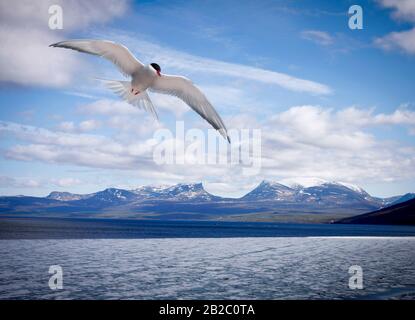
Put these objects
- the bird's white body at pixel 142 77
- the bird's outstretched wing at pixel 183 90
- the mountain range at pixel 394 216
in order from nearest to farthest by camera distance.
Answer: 1. the bird's white body at pixel 142 77
2. the bird's outstretched wing at pixel 183 90
3. the mountain range at pixel 394 216

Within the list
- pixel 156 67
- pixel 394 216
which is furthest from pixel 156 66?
pixel 394 216

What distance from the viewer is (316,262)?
32375mm

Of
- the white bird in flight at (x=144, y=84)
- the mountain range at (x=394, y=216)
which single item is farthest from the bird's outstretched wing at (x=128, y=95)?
the mountain range at (x=394, y=216)

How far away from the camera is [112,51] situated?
410 inches

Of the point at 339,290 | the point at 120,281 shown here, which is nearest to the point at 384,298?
the point at 339,290

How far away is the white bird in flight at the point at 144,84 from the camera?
1022cm

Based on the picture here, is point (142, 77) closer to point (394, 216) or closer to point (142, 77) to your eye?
point (142, 77)

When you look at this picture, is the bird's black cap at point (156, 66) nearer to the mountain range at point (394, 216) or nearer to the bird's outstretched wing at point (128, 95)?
the bird's outstretched wing at point (128, 95)

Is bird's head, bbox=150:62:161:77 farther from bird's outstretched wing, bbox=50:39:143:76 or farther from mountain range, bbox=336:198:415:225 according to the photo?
mountain range, bbox=336:198:415:225

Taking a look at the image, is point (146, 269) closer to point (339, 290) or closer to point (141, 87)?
point (339, 290)

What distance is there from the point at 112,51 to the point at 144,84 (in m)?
0.96

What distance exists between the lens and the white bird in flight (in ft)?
33.5

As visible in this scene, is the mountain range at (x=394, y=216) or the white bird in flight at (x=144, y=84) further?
the mountain range at (x=394, y=216)

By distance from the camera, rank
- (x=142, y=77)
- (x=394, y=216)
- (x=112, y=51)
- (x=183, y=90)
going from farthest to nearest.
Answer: (x=394, y=216), (x=183, y=90), (x=142, y=77), (x=112, y=51)
